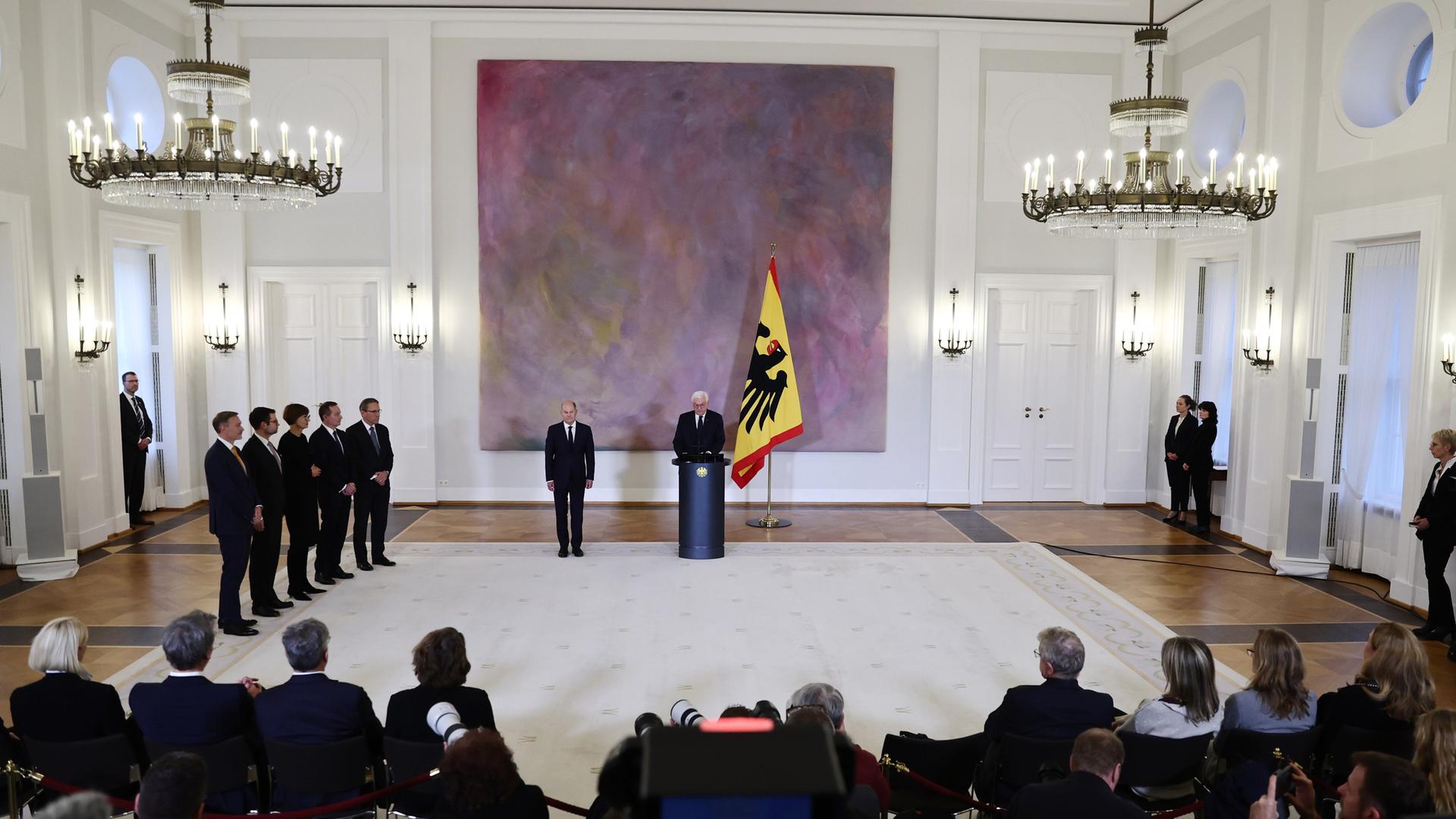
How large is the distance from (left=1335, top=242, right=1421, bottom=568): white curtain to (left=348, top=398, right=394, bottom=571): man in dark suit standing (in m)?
8.87

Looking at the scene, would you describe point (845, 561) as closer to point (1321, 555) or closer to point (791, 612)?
point (791, 612)

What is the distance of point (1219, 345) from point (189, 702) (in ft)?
38.4

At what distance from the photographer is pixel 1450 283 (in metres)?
8.15

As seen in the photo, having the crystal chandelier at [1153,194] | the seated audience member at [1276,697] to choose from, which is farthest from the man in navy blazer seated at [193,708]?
the crystal chandelier at [1153,194]

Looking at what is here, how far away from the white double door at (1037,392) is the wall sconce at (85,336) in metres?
9.80

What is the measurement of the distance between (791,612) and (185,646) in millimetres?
4746

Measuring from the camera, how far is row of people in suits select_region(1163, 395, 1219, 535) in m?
11.3

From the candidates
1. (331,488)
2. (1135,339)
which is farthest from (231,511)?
(1135,339)

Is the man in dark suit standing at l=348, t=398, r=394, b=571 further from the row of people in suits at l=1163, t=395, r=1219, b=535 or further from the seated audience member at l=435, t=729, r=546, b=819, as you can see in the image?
the row of people in suits at l=1163, t=395, r=1219, b=535

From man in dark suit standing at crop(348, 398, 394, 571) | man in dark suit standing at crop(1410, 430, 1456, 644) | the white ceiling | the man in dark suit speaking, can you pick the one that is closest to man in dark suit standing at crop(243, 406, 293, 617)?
man in dark suit standing at crop(348, 398, 394, 571)

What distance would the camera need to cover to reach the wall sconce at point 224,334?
12.2 m

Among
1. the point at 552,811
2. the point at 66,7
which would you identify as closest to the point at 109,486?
the point at 66,7

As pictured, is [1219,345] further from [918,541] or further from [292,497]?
[292,497]

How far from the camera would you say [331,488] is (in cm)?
866
